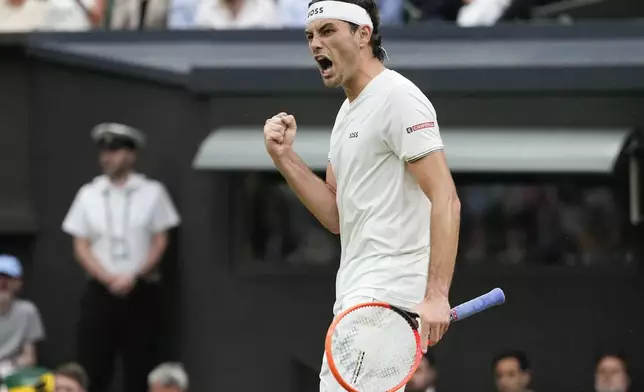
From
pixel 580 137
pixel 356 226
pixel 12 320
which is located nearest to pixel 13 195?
pixel 12 320

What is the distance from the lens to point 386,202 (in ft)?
20.3

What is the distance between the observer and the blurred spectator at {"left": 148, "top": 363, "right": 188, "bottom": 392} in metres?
11.3

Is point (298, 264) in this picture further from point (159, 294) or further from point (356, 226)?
point (356, 226)

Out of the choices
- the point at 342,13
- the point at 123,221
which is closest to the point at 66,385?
the point at 123,221

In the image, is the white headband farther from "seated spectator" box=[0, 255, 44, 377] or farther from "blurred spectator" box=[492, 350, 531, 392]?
"seated spectator" box=[0, 255, 44, 377]

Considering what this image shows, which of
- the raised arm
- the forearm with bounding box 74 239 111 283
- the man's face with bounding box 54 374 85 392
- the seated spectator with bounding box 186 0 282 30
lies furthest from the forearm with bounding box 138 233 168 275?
the raised arm

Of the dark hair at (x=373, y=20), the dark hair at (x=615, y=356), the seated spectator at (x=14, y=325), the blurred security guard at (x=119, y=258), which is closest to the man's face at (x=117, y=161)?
the blurred security guard at (x=119, y=258)

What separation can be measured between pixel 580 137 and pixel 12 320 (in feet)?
13.9

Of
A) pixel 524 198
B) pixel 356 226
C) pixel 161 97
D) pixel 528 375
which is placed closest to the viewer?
pixel 356 226

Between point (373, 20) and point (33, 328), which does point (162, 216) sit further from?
point (373, 20)

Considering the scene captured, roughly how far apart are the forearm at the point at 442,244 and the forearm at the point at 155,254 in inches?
252

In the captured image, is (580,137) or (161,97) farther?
(161,97)

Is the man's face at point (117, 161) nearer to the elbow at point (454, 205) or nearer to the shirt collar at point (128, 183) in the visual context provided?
the shirt collar at point (128, 183)

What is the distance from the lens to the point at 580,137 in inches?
463
